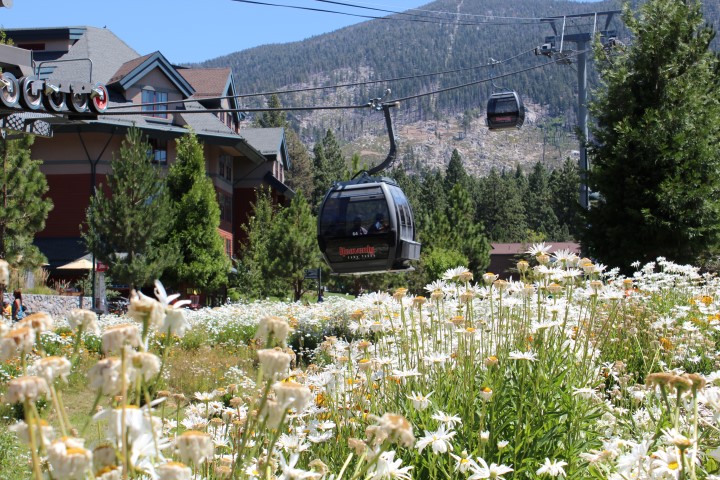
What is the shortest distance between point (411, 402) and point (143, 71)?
38.8m

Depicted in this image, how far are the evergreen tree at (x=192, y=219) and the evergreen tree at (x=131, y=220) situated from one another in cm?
189

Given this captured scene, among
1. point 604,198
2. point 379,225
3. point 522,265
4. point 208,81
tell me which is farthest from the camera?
point 208,81

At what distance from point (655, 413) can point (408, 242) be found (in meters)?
12.8

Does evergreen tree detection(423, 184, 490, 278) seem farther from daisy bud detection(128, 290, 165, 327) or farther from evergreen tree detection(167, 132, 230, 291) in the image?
daisy bud detection(128, 290, 165, 327)

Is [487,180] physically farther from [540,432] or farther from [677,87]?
[540,432]

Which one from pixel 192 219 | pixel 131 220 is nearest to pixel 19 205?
pixel 131 220

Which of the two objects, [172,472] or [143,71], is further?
[143,71]

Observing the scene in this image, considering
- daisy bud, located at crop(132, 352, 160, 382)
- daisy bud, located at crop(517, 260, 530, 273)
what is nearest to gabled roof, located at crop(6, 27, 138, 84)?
daisy bud, located at crop(517, 260, 530, 273)

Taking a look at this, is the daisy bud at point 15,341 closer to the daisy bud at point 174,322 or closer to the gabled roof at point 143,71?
the daisy bud at point 174,322

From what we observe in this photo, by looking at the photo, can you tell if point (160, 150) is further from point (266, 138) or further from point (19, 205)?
point (19, 205)

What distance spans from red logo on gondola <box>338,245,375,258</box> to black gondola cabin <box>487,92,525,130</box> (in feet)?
20.9

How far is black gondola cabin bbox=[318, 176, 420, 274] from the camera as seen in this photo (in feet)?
56.3

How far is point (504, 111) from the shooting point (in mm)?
22094

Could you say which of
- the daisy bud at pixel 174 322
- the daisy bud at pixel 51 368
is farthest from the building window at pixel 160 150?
the daisy bud at pixel 51 368
